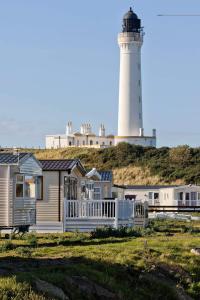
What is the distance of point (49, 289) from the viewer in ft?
51.3

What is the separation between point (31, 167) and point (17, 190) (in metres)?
1.74

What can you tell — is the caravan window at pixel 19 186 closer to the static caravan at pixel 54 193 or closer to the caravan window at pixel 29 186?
the caravan window at pixel 29 186

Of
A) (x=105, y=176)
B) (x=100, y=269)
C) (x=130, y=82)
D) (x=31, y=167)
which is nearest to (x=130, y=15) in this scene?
(x=130, y=82)

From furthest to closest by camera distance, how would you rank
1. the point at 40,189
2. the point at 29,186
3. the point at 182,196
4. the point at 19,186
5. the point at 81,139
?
the point at 81,139, the point at 182,196, the point at 40,189, the point at 29,186, the point at 19,186

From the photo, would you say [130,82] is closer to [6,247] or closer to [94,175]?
[94,175]

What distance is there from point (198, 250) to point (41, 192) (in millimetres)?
11734

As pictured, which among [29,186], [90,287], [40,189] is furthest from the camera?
[40,189]

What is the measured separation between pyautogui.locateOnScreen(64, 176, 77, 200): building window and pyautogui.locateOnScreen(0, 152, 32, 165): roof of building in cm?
458

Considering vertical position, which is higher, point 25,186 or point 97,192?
point 97,192

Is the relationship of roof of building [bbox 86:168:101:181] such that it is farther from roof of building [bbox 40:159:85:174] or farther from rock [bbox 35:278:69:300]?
rock [bbox 35:278:69:300]

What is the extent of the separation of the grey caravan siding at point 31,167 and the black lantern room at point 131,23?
62617mm

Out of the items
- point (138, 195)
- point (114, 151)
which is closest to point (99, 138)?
point (114, 151)

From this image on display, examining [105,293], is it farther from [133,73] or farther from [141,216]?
[133,73]

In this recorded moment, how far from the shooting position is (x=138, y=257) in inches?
842
